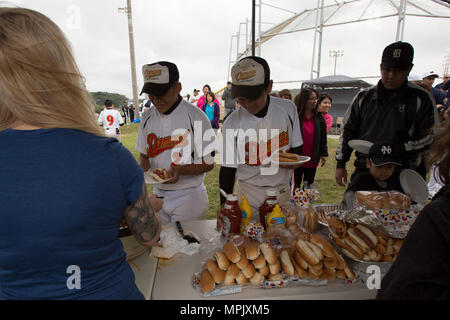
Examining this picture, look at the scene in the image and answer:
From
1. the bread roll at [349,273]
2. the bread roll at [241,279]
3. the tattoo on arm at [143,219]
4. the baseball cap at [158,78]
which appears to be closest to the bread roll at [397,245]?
the bread roll at [349,273]

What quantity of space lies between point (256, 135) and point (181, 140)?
26.7 inches

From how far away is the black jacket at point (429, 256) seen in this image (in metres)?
0.62

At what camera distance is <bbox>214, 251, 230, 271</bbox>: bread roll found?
1230 mm

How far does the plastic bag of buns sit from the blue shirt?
1.38 m

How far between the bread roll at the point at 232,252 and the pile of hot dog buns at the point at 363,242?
564 mm

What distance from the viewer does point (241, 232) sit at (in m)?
1.54

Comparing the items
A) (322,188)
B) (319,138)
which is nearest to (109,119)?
(322,188)

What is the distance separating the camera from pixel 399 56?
197 centimetres

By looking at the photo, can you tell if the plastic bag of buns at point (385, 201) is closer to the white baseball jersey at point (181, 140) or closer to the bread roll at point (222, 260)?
the bread roll at point (222, 260)

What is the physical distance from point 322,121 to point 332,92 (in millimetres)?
14853

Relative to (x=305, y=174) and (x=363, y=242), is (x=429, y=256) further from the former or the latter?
(x=305, y=174)

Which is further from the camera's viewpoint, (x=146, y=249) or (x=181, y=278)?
(x=146, y=249)

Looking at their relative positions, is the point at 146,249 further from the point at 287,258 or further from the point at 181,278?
the point at 287,258
